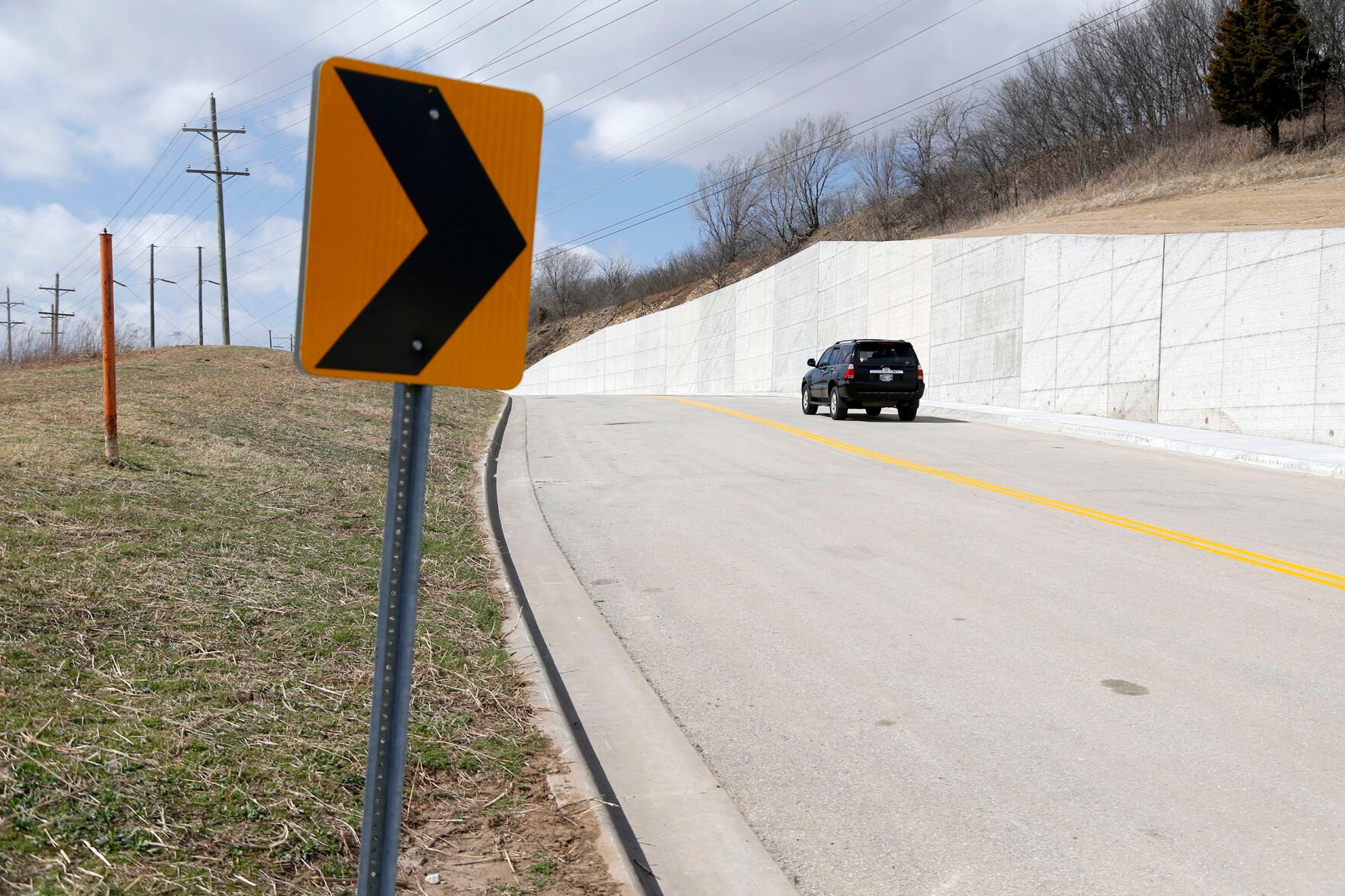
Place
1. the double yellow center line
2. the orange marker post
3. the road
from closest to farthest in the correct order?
the road
the double yellow center line
the orange marker post

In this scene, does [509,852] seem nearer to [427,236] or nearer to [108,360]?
[427,236]

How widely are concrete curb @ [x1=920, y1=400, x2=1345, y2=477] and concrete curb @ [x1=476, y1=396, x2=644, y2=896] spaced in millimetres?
11433

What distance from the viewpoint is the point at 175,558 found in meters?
6.67

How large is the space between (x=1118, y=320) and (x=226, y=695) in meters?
21.6

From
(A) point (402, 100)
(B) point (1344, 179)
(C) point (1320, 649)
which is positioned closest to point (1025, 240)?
(B) point (1344, 179)

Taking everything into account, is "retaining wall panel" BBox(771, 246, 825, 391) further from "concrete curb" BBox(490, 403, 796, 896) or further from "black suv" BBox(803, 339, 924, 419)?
"concrete curb" BBox(490, 403, 796, 896)

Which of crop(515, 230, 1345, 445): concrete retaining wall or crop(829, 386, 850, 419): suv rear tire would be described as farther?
crop(829, 386, 850, 419): suv rear tire

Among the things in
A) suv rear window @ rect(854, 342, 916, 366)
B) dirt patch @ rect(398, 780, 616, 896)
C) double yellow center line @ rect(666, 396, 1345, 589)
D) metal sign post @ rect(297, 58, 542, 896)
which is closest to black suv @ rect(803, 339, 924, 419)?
suv rear window @ rect(854, 342, 916, 366)

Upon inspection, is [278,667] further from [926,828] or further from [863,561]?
[863,561]

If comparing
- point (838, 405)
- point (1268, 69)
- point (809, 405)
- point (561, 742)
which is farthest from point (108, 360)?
point (1268, 69)

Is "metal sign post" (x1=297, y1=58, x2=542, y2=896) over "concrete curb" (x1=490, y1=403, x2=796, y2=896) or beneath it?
over

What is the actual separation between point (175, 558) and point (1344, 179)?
121 ft

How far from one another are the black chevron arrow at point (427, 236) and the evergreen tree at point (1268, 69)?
47.0 metres

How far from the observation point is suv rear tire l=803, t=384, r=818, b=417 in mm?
25425
